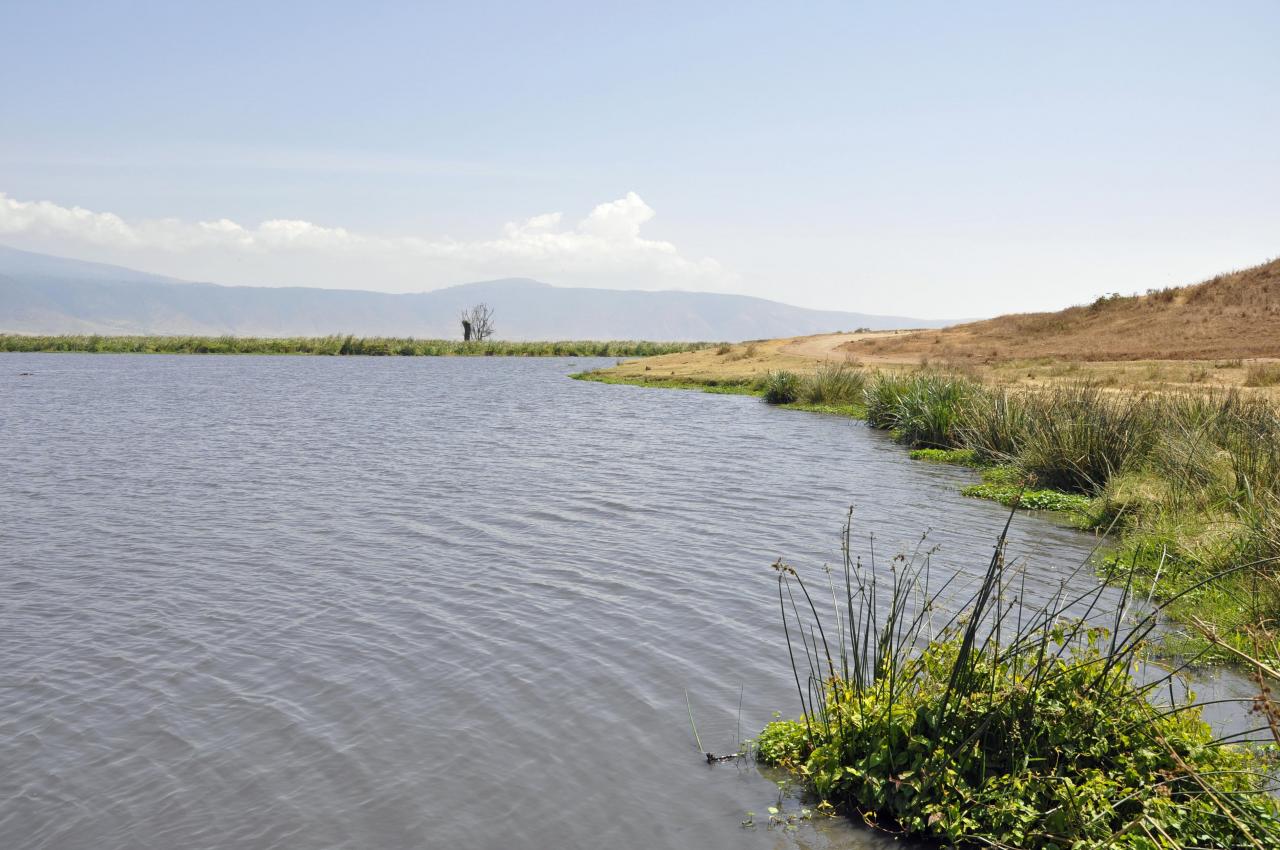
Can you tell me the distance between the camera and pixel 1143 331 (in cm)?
4162

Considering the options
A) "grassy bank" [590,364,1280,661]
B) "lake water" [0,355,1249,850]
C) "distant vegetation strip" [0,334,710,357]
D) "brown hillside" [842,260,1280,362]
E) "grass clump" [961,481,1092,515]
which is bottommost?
"lake water" [0,355,1249,850]

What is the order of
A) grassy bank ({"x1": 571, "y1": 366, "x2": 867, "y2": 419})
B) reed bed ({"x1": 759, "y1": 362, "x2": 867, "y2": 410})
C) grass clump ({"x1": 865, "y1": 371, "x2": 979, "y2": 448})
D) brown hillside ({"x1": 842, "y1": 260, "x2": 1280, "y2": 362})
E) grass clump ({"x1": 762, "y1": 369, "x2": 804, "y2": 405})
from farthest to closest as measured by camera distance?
brown hillside ({"x1": 842, "y1": 260, "x2": 1280, "y2": 362})
grass clump ({"x1": 762, "y1": 369, "x2": 804, "y2": 405})
reed bed ({"x1": 759, "y1": 362, "x2": 867, "y2": 410})
grassy bank ({"x1": 571, "y1": 366, "x2": 867, "y2": 419})
grass clump ({"x1": 865, "y1": 371, "x2": 979, "y2": 448})

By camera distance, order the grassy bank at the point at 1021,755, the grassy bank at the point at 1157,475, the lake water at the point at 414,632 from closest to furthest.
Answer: the grassy bank at the point at 1021,755, the lake water at the point at 414,632, the grassy bank at the point at 1157,475

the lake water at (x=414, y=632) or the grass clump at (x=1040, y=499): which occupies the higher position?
the grass clump at (x=1040, y=499)

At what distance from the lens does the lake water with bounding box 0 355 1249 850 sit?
19.0ft

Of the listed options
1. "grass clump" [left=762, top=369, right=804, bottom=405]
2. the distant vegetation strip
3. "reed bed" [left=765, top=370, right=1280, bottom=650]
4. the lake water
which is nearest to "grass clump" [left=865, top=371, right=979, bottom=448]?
"reed bed" [left=765, top=370, right=1280, bottom=650]

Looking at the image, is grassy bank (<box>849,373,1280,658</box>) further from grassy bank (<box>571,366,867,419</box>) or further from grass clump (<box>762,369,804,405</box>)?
grass clump (<box>762,369,804,405</box>)

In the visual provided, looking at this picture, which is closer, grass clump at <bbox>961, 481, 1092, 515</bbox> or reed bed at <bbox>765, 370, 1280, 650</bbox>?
reed bed at <bbox>765, 370, 1280, 650</bbox>

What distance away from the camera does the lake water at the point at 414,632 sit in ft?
19.0

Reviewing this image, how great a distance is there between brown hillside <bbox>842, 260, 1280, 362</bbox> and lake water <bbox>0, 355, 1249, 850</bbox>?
76.5 ft

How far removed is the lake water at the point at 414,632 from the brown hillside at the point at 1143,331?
23.3 m

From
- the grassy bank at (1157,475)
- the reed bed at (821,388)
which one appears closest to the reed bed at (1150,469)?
the grassy bank at (1157,475)

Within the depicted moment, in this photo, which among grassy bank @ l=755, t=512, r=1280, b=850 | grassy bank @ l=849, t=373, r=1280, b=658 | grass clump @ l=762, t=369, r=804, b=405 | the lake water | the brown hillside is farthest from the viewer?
the brown hillside

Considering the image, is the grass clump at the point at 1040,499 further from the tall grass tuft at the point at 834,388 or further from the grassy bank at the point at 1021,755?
the tall grass tuft at the point at 834,388
